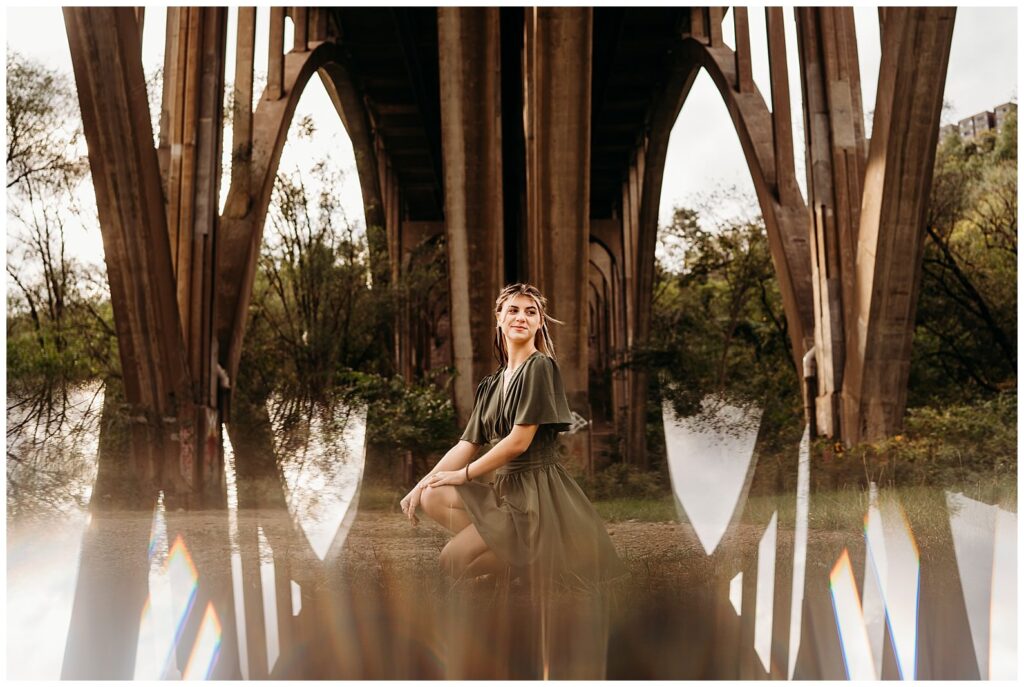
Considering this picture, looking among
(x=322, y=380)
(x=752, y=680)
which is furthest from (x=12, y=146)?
(x=752, y=680)

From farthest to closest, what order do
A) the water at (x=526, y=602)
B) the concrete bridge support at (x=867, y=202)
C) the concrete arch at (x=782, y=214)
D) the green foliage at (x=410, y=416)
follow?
the green foliage at (x=410, y=416) → the concrete arch at (x=782, y=214) → the concrete bridge support at (x=867, y=202) → the water at (x=526, y=602)

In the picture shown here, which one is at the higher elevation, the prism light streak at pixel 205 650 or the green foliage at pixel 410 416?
the green foliage at pixel 410 416

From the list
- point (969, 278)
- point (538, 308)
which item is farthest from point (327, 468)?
point (969, 278)

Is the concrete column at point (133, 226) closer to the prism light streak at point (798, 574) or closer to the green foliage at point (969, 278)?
the prism light streak at point (798, 574)

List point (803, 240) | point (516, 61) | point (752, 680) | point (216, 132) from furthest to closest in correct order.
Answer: point (516, 61), point (803, 240), point (216, 132), point (752, 680)

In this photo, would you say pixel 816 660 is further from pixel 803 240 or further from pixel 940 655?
pixel 803 240

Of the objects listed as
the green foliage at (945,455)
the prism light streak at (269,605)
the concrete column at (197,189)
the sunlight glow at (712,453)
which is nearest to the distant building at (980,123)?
the green foliage at (945,455)

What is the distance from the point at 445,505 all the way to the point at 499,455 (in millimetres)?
257

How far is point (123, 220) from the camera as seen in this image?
7438 millimetres

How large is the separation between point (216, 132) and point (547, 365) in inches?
295

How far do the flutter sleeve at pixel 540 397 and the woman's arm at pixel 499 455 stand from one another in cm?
3

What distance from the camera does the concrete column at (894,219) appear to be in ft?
23.6

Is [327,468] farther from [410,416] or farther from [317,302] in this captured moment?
[317,302]

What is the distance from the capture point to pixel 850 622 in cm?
332
